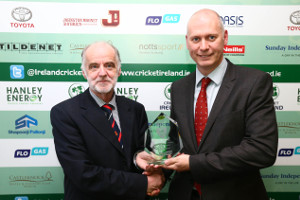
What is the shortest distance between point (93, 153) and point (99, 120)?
0.80 feet

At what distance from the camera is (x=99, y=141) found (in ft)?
5.98

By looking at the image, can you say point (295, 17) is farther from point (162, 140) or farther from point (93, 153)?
point (93, 153)

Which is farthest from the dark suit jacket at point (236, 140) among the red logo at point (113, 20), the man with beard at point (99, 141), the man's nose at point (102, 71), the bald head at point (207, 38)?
the red logo at point (113, 20)

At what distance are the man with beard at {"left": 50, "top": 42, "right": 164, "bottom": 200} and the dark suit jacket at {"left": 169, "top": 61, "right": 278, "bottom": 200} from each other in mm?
423

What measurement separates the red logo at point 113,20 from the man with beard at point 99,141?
65 centimetres

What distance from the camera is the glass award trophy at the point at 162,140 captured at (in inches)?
67.9

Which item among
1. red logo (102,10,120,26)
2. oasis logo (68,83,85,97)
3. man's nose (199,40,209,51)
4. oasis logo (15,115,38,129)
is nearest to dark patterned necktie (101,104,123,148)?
oasis logo (68,83,85,97)

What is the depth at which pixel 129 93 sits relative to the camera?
2.60 m

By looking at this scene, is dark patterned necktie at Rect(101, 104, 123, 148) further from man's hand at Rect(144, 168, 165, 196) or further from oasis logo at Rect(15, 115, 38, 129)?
oasis logo at Rect(15, 115, 38, 129)

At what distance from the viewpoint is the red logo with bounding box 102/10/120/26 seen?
2.47m

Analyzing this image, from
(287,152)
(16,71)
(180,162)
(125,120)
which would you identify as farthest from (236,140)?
(16,71)

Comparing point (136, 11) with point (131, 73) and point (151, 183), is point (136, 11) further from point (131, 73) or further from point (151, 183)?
point (151, 183)

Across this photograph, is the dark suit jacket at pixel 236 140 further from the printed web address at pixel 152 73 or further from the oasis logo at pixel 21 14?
the oasis logo at pixel 21 14

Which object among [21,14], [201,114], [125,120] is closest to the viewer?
[201,114]
